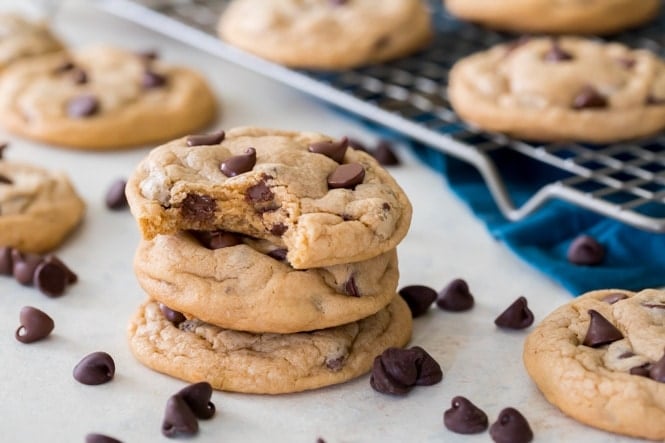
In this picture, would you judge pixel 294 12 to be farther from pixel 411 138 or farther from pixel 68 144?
pixel 68 144

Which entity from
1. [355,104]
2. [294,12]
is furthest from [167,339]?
[294,12]

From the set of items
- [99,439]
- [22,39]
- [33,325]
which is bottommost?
[22,39]

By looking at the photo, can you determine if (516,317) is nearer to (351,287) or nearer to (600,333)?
(600,333)

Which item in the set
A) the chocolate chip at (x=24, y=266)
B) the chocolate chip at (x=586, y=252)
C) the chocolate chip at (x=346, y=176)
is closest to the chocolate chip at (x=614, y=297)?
the chocolate chip at (x=586, y=252)

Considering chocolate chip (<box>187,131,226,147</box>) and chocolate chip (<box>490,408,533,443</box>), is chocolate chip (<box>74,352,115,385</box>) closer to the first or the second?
chocolate chip (<box>187,131,226,147</box>)

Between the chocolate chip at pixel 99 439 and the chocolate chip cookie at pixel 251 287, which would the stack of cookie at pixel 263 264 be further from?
the chocolate chip at pixel 99 439

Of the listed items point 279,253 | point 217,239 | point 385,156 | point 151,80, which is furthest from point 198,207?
point 151,80

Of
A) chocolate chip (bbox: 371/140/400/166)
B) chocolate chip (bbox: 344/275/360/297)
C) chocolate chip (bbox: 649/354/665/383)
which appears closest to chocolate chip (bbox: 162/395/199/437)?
chocolate chip (bbox: 344/275/360/297)
